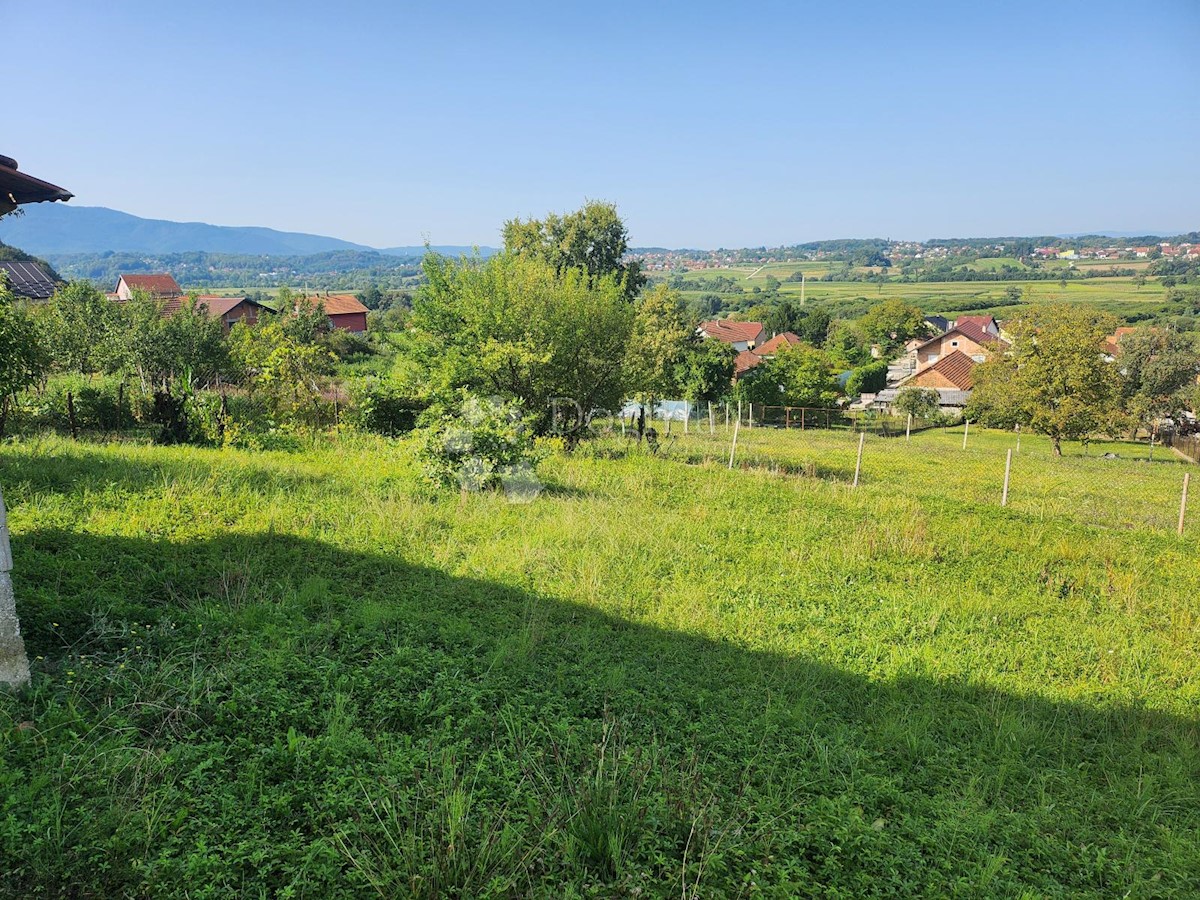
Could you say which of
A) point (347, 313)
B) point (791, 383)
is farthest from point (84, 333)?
point (347, 313)

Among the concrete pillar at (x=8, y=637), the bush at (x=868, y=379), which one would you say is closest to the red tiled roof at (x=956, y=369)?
the bush at (x=868, y=379)

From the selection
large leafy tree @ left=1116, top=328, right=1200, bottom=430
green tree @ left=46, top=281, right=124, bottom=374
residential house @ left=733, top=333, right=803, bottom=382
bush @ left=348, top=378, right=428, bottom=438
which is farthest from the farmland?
green tree @ left=46, top=281, right=124, bottom=374

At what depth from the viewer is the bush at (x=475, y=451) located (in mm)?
10812

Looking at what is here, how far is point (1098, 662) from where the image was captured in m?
7.07

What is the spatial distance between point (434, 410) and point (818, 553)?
7.13 meters

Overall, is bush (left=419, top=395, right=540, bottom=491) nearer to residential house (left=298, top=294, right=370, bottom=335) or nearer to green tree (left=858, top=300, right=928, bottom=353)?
residential house (left=298, top=294, right=370, bottom=335)

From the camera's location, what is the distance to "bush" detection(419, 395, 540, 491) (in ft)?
35.5

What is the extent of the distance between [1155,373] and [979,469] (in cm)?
3408

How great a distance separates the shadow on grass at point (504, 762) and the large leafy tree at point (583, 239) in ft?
142

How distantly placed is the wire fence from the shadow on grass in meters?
8.33

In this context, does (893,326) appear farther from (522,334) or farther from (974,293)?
(522,334)

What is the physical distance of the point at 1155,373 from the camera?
151 feet

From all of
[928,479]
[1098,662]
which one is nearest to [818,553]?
[1098,662]

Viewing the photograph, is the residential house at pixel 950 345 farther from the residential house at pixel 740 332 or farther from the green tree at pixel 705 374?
the green tree at pixel 705 374
